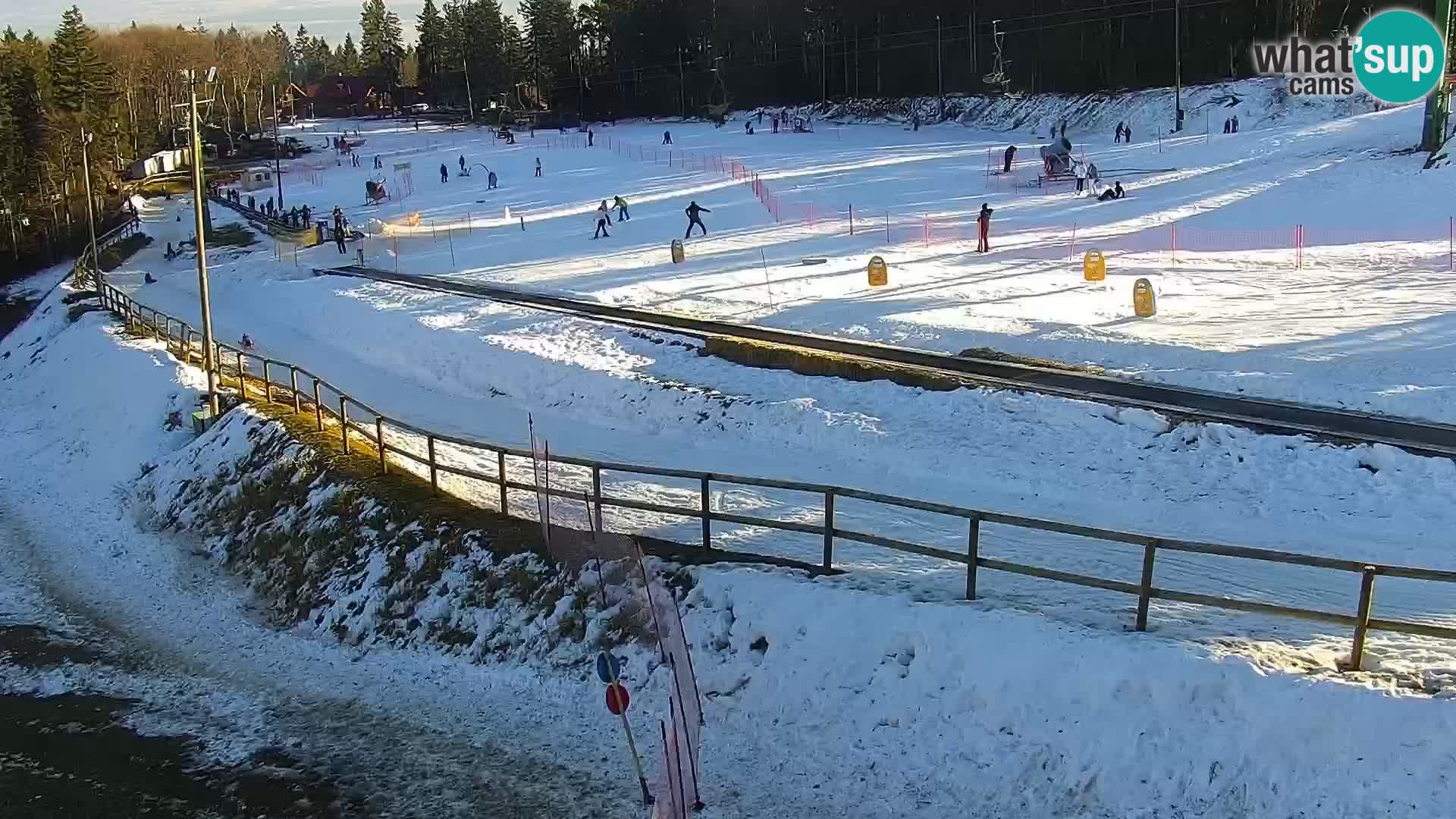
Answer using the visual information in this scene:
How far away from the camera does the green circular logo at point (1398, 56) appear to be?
51781 millimetres

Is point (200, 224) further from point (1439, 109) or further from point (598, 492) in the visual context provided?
point (1439, 109)

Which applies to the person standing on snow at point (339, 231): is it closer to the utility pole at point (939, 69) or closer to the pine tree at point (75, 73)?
the pine tree at point (75, 73)

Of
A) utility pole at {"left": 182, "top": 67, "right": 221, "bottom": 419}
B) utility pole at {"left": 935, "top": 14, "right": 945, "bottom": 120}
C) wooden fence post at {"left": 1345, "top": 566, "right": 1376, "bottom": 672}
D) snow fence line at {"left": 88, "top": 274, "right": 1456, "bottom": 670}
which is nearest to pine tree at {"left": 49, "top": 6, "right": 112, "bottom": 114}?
utility pole at {"left": 935, "top": 14, "right": 945, "bottom": 120}

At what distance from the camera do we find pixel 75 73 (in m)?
87.6

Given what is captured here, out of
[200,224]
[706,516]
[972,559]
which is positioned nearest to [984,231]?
[200,224]

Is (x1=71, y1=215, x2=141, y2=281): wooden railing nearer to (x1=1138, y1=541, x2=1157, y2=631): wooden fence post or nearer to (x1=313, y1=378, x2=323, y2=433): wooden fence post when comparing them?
(x1=313, y1=378, x2=323, y2=433): wooden fence post

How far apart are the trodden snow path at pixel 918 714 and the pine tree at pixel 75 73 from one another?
283 feet

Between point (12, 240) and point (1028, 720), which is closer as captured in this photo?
point (1028, 720)

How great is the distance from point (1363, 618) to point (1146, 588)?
5.79 ft

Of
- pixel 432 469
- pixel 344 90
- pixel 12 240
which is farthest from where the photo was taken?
pixel 344 90

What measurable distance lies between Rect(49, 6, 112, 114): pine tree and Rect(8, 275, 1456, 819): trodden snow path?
86281 mm

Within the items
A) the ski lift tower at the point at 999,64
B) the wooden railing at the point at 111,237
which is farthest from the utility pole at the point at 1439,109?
the wooden railing at the point at 111,237

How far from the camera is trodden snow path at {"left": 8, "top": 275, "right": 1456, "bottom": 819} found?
28.9ft

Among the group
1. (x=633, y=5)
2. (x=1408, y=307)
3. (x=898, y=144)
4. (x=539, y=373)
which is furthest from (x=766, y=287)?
(x=633, y=5)
